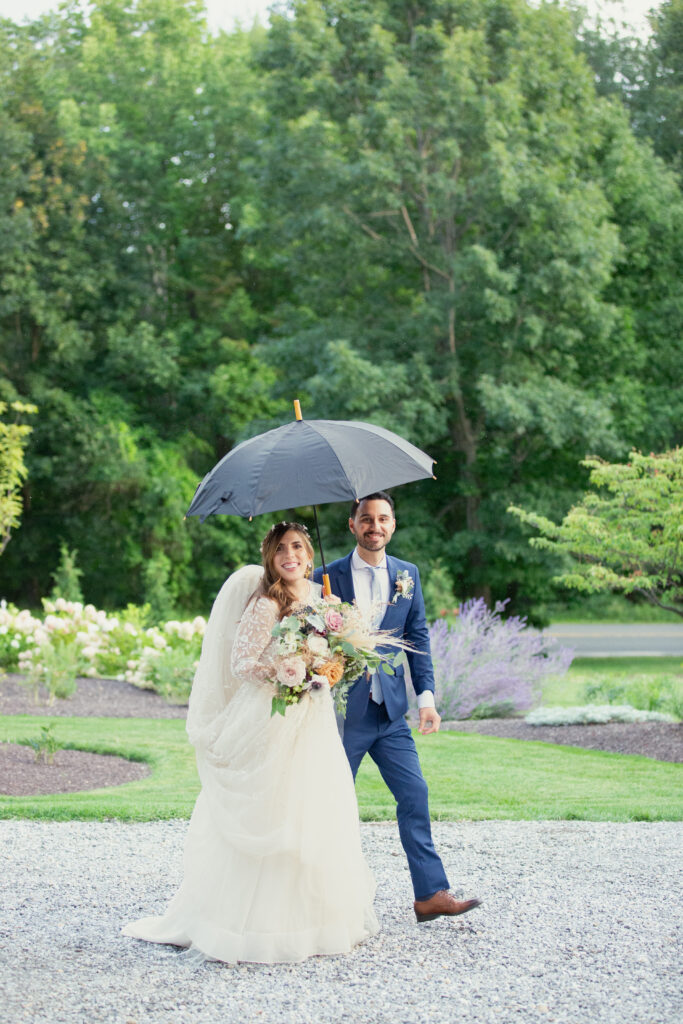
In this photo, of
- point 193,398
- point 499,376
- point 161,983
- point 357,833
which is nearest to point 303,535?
point 357,833

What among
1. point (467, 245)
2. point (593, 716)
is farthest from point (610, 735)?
point (467, 245)

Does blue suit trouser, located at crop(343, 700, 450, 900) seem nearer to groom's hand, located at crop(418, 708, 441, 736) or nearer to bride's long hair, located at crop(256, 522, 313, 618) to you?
groom's hand, located at crop(418, 708, 441, 736)

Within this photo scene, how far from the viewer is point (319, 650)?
4465mm

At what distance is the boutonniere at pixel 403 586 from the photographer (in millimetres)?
5008

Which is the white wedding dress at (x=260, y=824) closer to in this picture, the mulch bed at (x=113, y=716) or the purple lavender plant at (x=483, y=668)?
the mulch bed at (x=113, y=716)

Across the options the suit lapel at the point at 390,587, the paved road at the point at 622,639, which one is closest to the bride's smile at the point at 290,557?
the suit lapel at the point at 390,587

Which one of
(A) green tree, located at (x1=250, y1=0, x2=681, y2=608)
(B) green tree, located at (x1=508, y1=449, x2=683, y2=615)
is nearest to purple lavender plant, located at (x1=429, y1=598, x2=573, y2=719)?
(B) green tree, located at (x1=508, y1=449, x2=683, y2=615)

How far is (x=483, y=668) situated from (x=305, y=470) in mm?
8708

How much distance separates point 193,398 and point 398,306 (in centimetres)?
631

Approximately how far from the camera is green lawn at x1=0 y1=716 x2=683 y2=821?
754 cm

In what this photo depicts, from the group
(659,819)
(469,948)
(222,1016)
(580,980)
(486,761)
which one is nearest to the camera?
(222,1016)

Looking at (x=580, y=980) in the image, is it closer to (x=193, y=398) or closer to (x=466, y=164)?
(x=466, y=164)

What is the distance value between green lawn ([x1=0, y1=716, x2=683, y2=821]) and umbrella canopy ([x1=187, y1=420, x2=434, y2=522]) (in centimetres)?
348

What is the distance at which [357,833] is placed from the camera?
4785 millimetres
